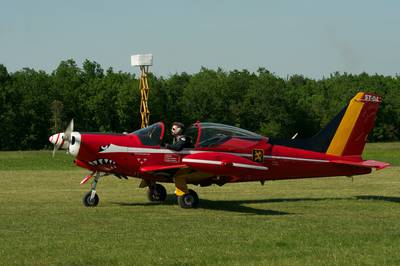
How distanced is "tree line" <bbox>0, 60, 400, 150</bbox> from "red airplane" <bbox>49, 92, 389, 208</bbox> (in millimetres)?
68072

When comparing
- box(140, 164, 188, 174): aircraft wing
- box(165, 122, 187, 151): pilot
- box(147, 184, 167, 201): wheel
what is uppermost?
box(165, 122, 187, 151): pilot

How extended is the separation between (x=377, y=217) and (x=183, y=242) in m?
5.23

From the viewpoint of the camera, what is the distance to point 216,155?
1566 centimetres

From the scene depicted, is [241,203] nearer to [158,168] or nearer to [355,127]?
[158,168]

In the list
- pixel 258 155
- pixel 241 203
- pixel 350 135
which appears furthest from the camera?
pixel 350 135

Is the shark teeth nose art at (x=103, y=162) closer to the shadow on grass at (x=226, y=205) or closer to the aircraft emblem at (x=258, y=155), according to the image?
the shadow on grass at (x=226, y=205)

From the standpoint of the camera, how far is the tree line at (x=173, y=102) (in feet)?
297

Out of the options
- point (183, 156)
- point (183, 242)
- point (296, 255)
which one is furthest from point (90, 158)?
point (296, 255)

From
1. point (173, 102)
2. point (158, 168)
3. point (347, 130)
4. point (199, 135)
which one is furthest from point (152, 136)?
point (173, 102)

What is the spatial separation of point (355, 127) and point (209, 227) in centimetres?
653

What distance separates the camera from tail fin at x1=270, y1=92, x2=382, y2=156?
17766mm

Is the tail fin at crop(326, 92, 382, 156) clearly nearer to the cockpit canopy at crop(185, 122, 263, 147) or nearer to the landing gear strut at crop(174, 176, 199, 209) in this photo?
the cockpit canopy at crop(185, 122, 263, 147)

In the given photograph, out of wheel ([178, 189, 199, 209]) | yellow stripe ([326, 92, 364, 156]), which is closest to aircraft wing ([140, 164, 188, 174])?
wheel ([178, 189, 199, 209])

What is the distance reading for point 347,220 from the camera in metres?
13.9
